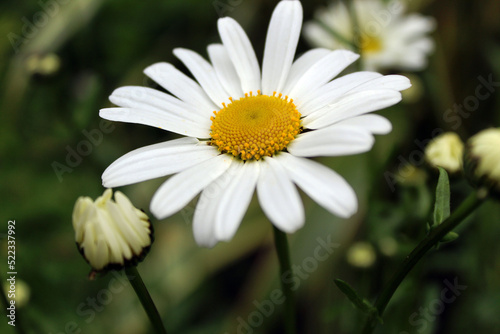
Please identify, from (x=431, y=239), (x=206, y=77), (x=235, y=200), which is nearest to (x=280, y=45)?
(x=206, y=77)

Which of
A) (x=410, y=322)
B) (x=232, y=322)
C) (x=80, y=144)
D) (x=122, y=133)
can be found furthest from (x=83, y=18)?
(x=410, y=322)

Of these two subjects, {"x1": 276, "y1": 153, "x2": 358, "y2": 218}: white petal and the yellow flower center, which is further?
the yellow flower center

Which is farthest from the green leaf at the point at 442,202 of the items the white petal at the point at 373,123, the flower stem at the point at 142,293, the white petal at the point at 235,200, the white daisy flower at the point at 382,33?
the white daisy flower at the point at 382,33

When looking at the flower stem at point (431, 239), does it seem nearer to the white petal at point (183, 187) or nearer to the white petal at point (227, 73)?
the white petal at point (183, 187)

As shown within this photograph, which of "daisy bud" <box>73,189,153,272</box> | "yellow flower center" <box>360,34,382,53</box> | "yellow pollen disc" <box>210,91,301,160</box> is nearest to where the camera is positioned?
"daisy bud" <box>73,189,153,272</box>

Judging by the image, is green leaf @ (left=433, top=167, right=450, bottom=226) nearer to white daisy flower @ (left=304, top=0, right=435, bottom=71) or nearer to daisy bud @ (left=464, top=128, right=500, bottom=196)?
daisy bud @ (left=464, top=128, right=500, bottom=196)

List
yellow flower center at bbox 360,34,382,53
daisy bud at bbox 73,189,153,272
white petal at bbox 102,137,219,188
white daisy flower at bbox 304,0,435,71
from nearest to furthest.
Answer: daisy bud at bbox 73,189,153,272 → white petal at bbox 102,137,219,188 → white daisy flower at bbox 304,0,435,71 → yellow flower center at bbox 360,34,382,53

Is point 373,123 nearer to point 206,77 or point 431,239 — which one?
point 431,239

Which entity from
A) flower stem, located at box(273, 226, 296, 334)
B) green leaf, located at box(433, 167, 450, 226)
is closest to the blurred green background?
flower stem, located at box(273, 226, 296, 334)
